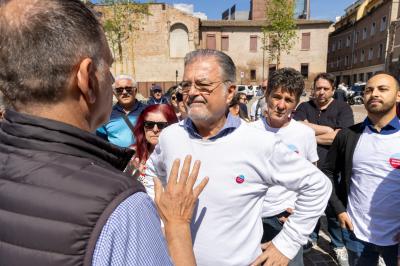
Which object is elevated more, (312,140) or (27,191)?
(27,191)

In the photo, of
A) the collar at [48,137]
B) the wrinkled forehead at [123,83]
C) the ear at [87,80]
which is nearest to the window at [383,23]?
the wrinkled forehead at [123,83]

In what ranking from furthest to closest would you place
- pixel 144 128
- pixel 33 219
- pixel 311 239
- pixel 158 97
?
pixel 158 97, pixel 311 239, pixel 144 128, pixel 33 219

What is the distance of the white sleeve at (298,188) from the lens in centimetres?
189

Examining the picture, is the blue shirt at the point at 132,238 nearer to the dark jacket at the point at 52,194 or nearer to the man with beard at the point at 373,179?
the dark jacket at the point at 52,194

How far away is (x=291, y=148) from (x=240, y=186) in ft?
3.75

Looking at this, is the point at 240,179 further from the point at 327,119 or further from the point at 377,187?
the point at 327,119

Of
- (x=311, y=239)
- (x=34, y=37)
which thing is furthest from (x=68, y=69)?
(x=311, y=239)

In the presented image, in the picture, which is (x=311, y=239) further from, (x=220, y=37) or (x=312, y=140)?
(x=220, y=37)

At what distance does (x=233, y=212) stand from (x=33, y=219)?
129cm

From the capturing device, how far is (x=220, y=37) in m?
38.5

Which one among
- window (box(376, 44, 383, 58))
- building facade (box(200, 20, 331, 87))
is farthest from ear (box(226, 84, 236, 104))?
window (box(376, 44, 383, 58))

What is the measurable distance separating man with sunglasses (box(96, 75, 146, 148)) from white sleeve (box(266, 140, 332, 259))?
7.98 feet

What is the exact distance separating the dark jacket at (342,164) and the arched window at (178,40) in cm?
3450

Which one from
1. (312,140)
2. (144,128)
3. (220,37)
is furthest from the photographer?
(220,37)
